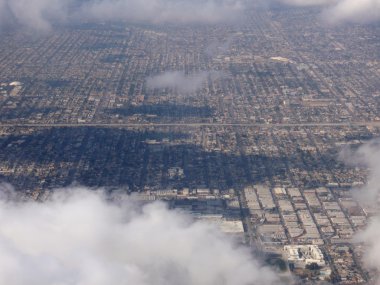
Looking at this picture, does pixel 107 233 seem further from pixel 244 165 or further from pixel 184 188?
pixel 244 165

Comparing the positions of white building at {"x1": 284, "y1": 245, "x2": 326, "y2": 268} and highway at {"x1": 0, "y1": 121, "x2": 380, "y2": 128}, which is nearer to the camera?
white building at {"x1": 284, "y1": 245, "x2": 326, "y2": 268}

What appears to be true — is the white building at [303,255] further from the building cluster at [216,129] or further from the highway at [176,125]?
the highway at [176,125]

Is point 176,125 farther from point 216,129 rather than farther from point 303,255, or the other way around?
point 303,255

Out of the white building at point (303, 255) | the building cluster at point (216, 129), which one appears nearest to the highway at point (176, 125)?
the building cluster at point (216, 129)

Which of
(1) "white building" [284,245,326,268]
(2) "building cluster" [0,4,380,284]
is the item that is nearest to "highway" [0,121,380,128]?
(2) "building cluster" [0,4,380,284]

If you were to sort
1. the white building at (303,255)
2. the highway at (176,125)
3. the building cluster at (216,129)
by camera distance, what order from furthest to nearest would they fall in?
the highway at (176,125) < the building cluster at (216,129) < the white building at (303,255)

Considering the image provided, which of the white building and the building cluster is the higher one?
the building cluster

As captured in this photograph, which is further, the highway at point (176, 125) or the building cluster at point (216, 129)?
the highway at point (176, 125)

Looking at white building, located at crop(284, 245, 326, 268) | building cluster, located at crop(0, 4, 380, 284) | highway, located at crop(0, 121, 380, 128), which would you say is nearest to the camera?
white building, located at crop(284, 245, 326, 268)

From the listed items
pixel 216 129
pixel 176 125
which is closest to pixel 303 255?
pixel 216 129

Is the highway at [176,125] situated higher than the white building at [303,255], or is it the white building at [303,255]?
the highway at [176,125]

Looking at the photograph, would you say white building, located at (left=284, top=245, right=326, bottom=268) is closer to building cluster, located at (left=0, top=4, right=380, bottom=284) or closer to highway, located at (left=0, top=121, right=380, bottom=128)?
building cluster, located at (left=0, top=4, right=380, bottom=284)

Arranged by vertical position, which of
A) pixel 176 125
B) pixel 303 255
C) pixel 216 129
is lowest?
pixel 303 255
